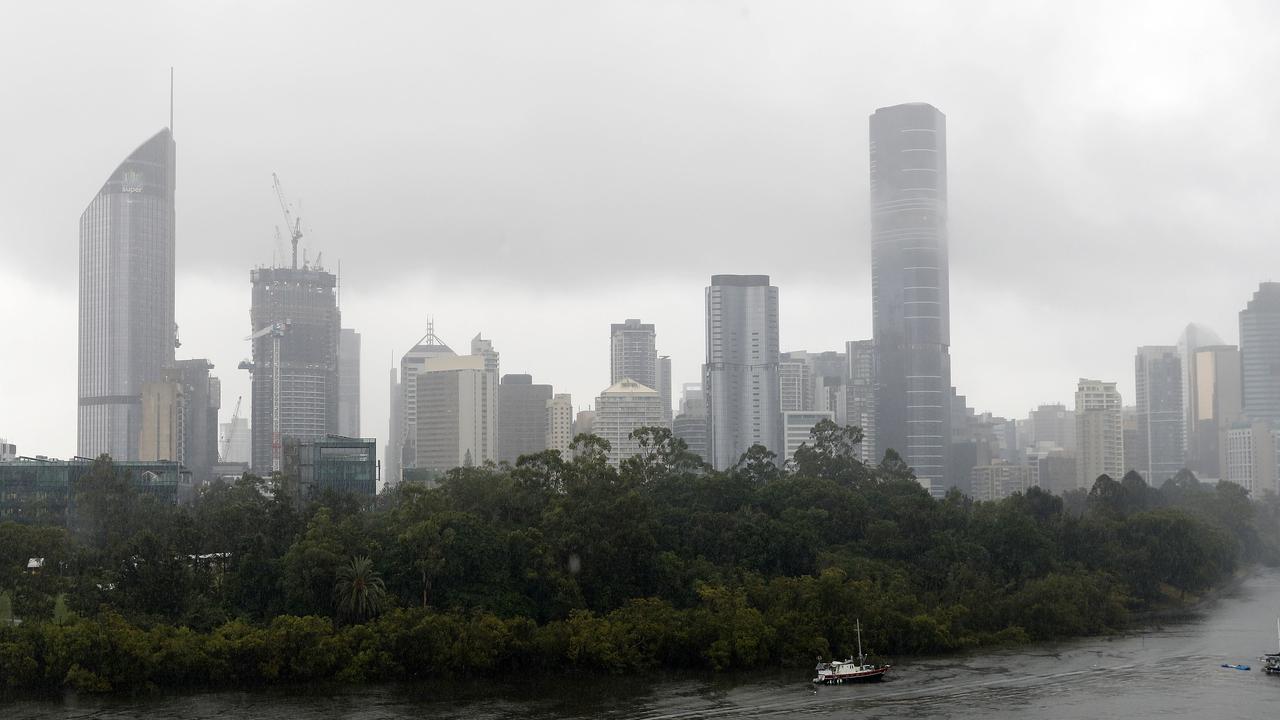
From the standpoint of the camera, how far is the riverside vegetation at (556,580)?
56.4 meters

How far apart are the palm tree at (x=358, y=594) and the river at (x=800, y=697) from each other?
17.9 ft

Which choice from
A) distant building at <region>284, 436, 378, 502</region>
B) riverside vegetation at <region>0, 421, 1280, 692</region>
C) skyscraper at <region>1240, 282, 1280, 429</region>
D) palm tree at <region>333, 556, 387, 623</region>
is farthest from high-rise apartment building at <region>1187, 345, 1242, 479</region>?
palm tree at <region>333, 556, 387, 623</region>

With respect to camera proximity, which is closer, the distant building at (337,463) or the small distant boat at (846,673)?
the small distant boat at (846,673)

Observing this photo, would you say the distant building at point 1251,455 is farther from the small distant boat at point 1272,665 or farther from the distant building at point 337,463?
the small distant boat at point 1272,665

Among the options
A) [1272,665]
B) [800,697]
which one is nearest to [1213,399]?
[1272,665]

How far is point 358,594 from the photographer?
60.0 meters

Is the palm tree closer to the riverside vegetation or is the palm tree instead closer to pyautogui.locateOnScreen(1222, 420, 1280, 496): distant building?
the riverside vegetation

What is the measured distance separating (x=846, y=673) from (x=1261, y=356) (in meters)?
155

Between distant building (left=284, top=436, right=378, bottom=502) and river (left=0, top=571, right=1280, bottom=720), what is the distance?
57695 mm

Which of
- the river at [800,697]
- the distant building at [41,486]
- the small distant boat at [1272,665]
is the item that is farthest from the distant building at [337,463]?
the small distant boat at [1272,665]

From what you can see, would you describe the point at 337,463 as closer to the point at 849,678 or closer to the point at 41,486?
the point at 41,486

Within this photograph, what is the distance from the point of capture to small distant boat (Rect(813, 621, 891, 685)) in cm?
5606

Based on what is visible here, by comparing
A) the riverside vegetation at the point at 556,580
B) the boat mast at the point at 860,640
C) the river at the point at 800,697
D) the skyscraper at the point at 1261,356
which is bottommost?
the river at the point at 800,697

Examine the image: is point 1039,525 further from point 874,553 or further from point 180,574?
point 180,574
